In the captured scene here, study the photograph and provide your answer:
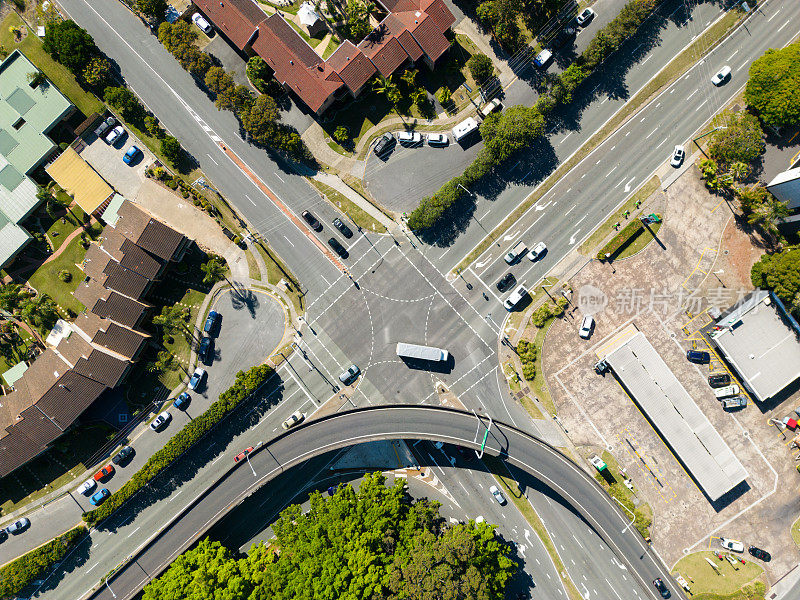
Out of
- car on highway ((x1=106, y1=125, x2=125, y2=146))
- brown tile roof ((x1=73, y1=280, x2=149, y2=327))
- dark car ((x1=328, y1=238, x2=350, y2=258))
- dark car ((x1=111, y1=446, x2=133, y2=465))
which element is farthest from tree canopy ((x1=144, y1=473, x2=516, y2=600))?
car on highway ((x1=106, y1=125, x2=125, y2=146))

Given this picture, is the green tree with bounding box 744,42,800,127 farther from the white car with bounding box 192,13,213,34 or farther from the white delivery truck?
the white car with bounding box 192,13,213,34

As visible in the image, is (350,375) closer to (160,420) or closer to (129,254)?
(160,420)

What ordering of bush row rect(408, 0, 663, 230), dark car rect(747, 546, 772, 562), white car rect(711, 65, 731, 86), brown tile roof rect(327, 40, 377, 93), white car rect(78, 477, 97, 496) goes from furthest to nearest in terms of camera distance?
1. white car rect(78, 477, 97, 496)
2. white car rect(711, 65, 731, 86)
3. dark car rect(747, 546, 772, 562)
4. brown tile roof rect(327, 40, 377, 93)
5. bush row rect(408, 0, 663, 230)

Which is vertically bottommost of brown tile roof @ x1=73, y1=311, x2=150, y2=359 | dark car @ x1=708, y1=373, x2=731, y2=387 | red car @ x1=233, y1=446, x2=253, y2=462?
dark car @ x1=708, y1=373, x2=731, y2=387

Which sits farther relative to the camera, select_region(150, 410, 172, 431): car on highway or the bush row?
select_region(150, 410, 172, 431): car on highway

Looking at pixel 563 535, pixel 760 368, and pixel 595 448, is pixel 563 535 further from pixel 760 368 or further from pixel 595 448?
pixel 760 368

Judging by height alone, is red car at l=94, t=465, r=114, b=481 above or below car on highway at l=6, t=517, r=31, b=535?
below

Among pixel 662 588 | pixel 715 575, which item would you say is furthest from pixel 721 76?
pixel 662 588
